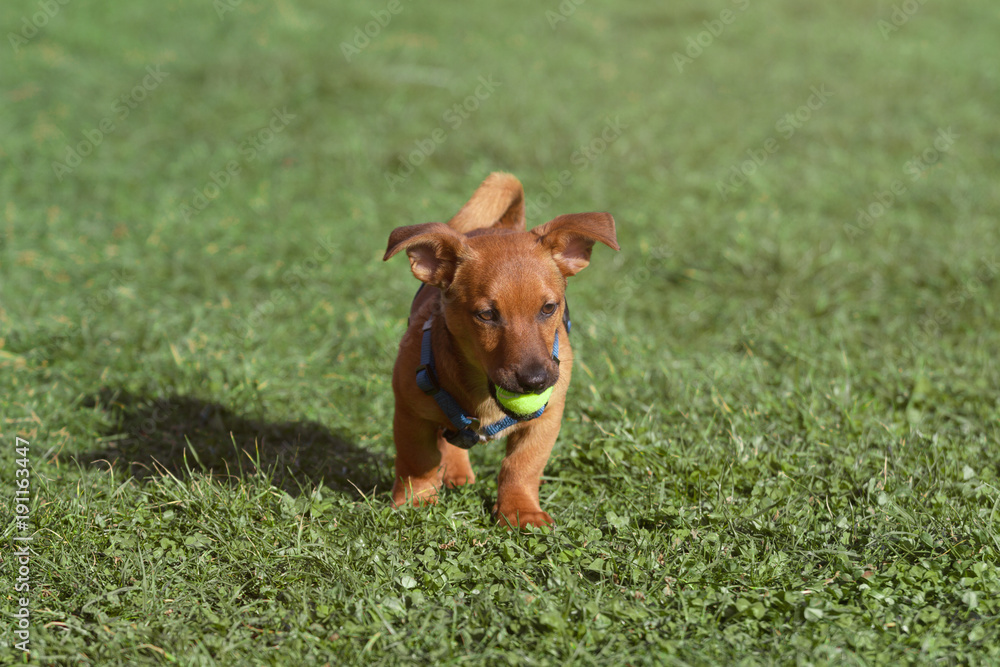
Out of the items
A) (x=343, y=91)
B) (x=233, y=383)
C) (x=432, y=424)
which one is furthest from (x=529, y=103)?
(x=432, y=424)

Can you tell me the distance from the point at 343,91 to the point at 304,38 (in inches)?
78.1

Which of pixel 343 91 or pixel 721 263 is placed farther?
pixel 343 91

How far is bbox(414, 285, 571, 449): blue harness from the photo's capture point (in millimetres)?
3160

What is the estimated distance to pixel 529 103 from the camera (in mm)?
8289

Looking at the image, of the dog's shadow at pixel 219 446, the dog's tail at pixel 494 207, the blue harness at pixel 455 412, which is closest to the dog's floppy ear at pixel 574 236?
the blue harness at pixel 455 412

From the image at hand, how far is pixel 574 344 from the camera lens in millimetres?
4777

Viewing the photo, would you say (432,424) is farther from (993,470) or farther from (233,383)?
(993,470)

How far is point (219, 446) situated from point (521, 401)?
1724mm

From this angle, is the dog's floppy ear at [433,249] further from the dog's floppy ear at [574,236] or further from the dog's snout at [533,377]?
the dog's snout at [533,377]

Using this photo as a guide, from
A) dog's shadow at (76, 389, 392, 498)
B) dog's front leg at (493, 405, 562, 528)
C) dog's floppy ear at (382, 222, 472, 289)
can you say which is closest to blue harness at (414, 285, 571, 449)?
dog's front leg at (493, 405, 562, 528)

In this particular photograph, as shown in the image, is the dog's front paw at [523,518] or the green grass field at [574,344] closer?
the green grass field at [574,344]

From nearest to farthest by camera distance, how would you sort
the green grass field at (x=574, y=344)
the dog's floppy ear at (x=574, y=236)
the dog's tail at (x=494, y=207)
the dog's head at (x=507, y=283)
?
the green grass field at (x=574, y=344) → the dog's head at (x=507, y=283) → the dog's floppy ear at (x=574, y=236) → the dog's tail at (x=494, y=207)

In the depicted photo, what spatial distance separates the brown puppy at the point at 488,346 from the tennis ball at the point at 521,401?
0.23 ft

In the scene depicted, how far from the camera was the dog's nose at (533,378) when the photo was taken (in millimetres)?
2777
